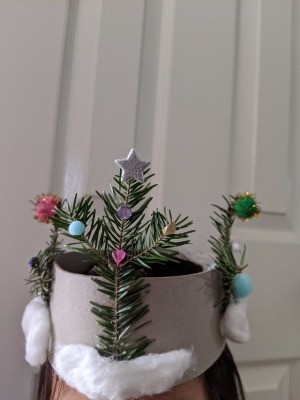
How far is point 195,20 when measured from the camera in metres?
0.51

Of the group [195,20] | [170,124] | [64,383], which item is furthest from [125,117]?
[64,383]

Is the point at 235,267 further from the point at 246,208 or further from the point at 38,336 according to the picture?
the point at 38,336

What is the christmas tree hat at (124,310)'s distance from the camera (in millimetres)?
260

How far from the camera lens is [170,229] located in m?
0.26

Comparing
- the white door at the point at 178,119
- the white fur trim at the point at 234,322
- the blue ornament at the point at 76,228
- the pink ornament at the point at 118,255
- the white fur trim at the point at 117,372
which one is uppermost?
the white door at the point at 178,119

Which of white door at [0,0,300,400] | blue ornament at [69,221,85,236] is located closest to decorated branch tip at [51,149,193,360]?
blue ornament at [69,221,85,236]

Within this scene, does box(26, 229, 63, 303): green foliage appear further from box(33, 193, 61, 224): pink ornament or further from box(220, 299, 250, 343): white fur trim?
box(220, 299, 250, 343): white fur trim

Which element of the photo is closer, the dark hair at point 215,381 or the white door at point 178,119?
the dark hair at point 215,381

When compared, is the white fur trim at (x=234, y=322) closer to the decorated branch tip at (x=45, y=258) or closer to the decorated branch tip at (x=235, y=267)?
the decorated branch tip at (x=235, y=267)

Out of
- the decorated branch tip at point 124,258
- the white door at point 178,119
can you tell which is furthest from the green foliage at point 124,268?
the white door at point 178,119

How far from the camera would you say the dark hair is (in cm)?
32

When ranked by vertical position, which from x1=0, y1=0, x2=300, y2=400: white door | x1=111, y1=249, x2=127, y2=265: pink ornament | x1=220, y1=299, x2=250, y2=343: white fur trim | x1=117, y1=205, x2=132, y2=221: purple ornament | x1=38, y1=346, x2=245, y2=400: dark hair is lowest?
x1=38, y1=346, x2=245, y2=400: dark hair

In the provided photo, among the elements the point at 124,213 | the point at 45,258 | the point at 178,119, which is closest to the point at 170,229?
the point at 124,213

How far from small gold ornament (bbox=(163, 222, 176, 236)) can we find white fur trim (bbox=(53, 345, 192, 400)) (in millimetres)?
94
